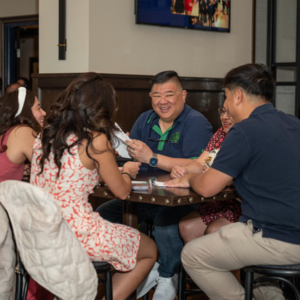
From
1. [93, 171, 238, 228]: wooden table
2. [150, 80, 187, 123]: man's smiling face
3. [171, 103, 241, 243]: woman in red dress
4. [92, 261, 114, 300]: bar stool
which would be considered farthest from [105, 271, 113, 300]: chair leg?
[150, 80, 187, 123]: man's smiling face

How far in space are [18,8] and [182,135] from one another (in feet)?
14.6

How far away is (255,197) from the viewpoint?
5.53ft

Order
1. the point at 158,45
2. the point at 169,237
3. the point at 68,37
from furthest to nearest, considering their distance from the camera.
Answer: the point at 158,45 → the point at 68,37 → the point at 169,237

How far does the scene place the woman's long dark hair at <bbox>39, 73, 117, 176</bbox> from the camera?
1694 millimetres

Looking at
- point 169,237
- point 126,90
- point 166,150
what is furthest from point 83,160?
point 126,90

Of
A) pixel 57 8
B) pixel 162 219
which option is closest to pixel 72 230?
pixel 162 219

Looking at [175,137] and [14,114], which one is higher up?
[14,114]

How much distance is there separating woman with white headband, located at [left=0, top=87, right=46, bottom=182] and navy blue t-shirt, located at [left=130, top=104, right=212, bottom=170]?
801mm

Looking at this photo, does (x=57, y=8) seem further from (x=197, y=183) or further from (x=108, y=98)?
(x=197, y=183)

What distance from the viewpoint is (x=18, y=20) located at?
20.1 feet

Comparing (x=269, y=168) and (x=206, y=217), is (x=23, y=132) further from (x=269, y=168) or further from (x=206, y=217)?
(x=269, y=168)

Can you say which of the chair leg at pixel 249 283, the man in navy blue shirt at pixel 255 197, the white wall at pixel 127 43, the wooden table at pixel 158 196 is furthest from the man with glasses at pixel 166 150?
the white wall at pixel 127 43

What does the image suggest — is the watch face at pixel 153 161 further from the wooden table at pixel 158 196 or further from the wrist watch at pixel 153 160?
the wooden table at pixel 158 196

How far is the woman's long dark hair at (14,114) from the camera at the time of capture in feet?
7.28
